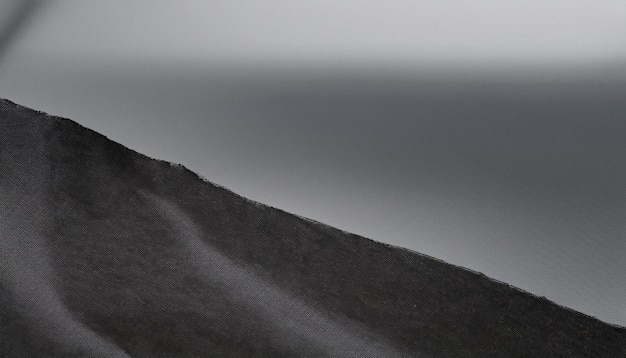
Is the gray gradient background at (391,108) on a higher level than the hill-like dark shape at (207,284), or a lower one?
higher

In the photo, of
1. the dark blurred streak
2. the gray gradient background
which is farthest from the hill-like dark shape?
the dark blurred streak

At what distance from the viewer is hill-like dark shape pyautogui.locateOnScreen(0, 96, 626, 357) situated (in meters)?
0.78

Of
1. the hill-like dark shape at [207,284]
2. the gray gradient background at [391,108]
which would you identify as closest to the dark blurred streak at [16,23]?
the gray gradient background at [391,108]

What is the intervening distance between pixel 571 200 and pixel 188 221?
413mm

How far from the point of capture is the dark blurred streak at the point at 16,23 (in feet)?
3.64

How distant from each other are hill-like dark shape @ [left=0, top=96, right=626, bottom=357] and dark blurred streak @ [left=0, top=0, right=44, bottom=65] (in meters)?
0.21

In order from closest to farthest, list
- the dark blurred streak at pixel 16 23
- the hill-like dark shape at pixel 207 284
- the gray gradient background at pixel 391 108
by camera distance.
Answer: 1. the hill-like dark shape at pixel 207 284
2. the gray gradient background at pixel 391 108
3. the dark blurred streak at pixel 16 23

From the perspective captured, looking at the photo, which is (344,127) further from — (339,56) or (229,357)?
(229,357)

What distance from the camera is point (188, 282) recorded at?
2.74 ft

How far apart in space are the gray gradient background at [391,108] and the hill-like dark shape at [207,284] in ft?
0.14

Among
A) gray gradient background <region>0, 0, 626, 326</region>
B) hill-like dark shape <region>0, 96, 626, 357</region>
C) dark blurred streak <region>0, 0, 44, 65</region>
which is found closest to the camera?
hill-like dark shape <region>0, 96, 626, 357</region>

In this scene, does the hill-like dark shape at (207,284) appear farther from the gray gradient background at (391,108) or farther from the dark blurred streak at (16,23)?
the dark blurred streak at (16,23)

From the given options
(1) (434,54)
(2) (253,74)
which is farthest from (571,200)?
(2) (253,74)

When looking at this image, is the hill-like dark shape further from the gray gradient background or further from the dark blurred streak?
the dark blurred streak
